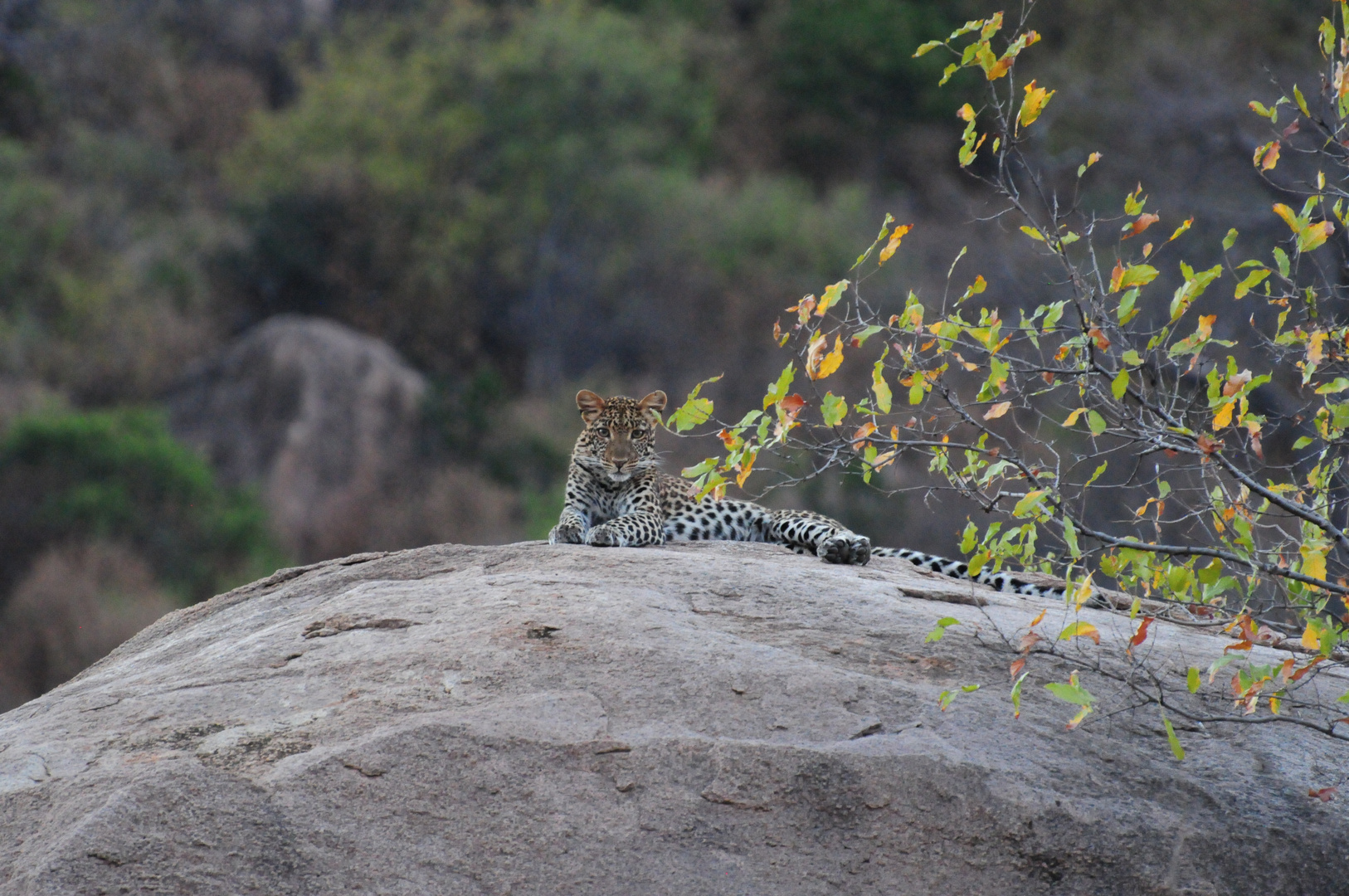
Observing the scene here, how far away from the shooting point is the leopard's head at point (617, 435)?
10.5 meters

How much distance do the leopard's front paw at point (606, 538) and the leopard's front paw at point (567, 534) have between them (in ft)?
1.04

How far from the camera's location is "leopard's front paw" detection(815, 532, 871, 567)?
31.3 feet

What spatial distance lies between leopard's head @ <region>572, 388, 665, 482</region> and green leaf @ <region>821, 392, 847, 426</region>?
160 inches

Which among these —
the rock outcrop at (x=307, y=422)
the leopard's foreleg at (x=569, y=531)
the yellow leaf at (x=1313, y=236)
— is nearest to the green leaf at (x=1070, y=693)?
the yellow leaf at (x=1313, y=236)

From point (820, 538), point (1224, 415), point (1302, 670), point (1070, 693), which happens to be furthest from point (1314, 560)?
point (820, 538)

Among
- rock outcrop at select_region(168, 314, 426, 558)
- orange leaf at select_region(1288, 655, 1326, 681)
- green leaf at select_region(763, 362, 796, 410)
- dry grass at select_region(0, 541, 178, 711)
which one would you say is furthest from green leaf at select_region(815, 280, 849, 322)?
rock outcrop at select_region(168, 314, 426, 558)

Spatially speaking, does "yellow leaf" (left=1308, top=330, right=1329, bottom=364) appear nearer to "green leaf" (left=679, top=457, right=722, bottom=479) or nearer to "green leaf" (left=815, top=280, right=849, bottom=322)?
"green leaf" (left=815, top=280, right=849, bottom=322)

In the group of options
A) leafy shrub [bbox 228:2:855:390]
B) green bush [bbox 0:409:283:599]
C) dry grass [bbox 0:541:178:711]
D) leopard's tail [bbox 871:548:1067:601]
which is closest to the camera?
leopard's tail [bbox 871:548:1067:601]

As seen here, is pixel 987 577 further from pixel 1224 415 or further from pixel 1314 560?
pixel 1314 560

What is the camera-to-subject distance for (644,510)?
10586mm

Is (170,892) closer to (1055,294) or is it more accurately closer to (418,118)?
(1055,294)

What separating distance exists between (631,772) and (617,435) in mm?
4229

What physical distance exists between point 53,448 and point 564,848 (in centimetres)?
3389

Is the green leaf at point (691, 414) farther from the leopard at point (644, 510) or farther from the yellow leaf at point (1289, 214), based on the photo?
the leopard at point (644, 510)
